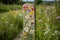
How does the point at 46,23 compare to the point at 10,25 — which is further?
the point at 10,25

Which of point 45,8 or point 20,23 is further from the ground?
point 45,8

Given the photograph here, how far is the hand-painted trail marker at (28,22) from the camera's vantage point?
3.46 m

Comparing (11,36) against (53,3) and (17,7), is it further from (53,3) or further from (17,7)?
(53,3)

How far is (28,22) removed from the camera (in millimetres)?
3523

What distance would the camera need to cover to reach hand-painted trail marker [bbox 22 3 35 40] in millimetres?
3459

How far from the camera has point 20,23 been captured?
364 centimetres

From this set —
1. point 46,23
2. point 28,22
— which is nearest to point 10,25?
point 28,22

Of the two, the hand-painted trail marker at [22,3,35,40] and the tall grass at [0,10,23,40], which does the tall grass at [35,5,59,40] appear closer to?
the hand-painted trail marker at [22,3,35,40]

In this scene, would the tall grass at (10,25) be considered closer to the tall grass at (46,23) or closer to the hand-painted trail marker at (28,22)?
the hand-painted trail marker at (28,22)

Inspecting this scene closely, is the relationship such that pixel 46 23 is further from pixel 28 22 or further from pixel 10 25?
pixel 10 25

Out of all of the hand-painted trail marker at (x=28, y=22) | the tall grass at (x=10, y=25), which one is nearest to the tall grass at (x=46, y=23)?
the hand-painted trail marker at (x=28, y=22)

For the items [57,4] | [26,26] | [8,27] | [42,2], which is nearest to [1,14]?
[8,27]

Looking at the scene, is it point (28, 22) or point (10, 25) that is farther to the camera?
point (10, 25)

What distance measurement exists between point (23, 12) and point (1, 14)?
0.44 meters
